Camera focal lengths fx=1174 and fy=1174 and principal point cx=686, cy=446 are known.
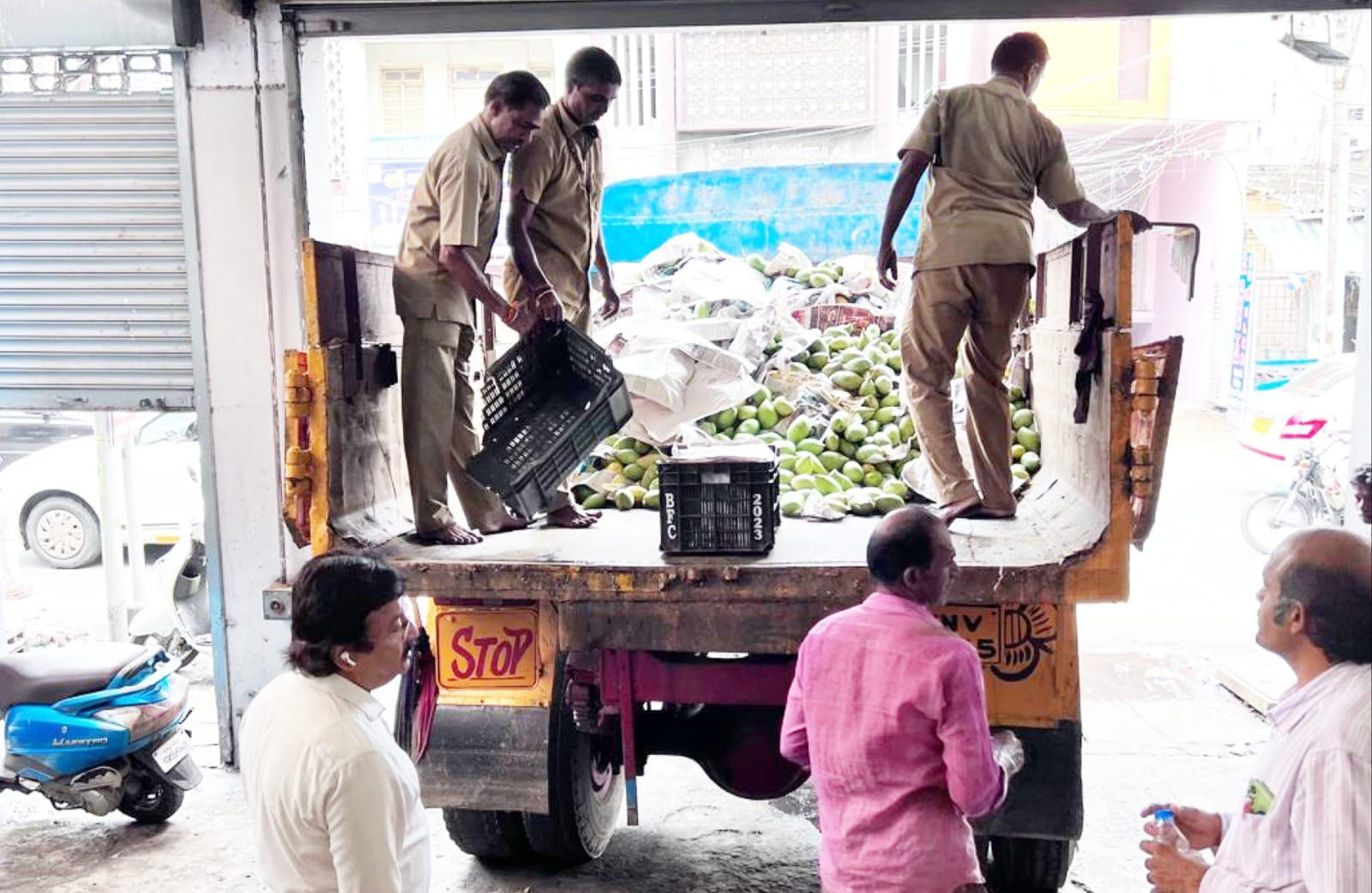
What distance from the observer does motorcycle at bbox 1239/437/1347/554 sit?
30.0ft

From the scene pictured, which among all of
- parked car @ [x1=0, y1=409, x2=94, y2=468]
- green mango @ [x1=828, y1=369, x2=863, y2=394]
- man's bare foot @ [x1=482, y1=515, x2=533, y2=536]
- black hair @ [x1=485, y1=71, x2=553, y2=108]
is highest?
black hair @ [x1=485, y1=71, x2=553, y2=108]

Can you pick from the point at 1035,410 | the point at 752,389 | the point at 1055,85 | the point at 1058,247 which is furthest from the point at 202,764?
the point at 1055,85

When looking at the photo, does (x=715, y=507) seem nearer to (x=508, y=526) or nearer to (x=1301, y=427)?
(x=508, y=526)

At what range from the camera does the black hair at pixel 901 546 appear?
246 centimetres

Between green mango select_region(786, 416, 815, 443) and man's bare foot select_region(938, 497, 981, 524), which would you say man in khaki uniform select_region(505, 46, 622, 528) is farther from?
man's bare foot select_region(938, 497, 981, 524)

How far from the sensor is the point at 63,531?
9.56 meters

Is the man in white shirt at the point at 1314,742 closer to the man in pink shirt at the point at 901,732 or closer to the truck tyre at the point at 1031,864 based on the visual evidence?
the man in pink shirt at the point at 901,732

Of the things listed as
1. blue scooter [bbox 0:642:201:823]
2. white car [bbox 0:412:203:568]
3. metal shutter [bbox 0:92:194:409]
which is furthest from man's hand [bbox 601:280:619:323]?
white car [bbox 0:412:203:568]

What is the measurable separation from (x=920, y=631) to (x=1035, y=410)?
2779mm

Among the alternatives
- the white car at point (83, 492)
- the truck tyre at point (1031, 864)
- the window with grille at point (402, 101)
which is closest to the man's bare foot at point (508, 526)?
the truck tyre at point (1031, 864)

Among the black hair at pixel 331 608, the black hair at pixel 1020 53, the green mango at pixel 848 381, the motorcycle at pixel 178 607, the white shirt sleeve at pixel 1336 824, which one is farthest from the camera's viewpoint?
the motorcycle at pixel 178 607

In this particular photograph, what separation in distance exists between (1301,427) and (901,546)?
9.49 m

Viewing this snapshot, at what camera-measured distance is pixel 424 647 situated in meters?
3.52

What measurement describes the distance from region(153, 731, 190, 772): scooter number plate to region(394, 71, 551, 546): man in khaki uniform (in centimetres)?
179
